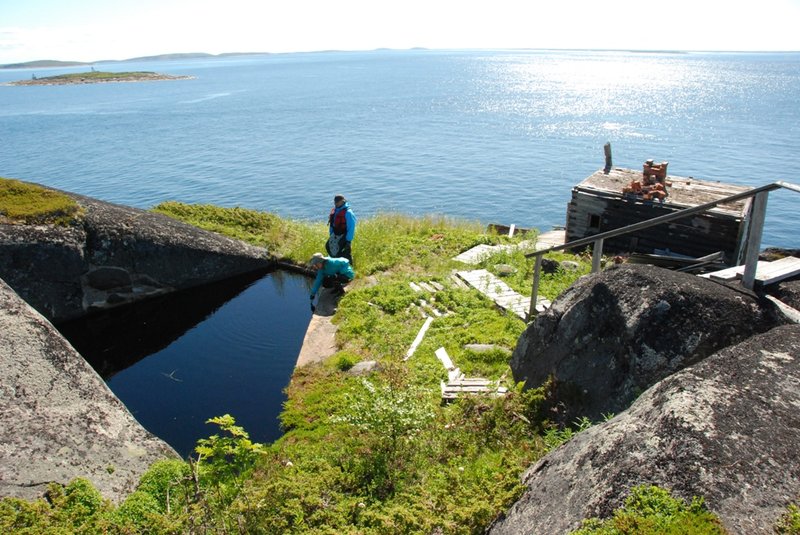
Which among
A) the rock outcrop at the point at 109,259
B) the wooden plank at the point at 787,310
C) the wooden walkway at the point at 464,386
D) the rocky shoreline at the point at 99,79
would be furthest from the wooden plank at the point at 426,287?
the rocky shoreline at the point at 99,79

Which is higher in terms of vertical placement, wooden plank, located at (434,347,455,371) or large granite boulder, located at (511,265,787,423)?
large granite boulder, located at (511,265,787,423)

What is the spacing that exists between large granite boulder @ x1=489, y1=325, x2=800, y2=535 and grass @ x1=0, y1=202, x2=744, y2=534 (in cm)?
84

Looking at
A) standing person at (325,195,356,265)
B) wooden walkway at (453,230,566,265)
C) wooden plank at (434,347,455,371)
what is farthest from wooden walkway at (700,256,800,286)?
standing person at (325,195,356,265)

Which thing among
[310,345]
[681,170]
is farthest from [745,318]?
[681,170]

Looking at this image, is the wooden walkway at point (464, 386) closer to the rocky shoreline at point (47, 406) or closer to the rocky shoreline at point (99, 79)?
the rocky shoreline at point (47, 406)

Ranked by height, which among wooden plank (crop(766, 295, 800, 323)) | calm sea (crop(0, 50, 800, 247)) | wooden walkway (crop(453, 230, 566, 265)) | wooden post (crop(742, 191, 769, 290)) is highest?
wooden post (crop(742, 191, 769, 290))

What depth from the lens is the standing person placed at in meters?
18.2

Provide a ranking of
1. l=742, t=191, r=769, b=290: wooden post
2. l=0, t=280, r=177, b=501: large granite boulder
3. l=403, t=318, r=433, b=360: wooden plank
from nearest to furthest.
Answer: l=742, t=191, r=769, b=290: wooden post, l=0, t=280, r=177, b=501: large granite boulder, l=403, t=318, r=433, b=360: wooden plank

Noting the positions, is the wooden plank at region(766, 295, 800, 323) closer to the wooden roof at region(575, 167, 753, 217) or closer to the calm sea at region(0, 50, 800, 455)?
the calm sea at region(0, 50, 800, 455)

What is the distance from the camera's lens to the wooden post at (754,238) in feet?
23.2

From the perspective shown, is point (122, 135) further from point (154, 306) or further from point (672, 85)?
point (672, 85)

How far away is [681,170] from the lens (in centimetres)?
4581

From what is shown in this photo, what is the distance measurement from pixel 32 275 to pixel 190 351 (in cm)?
563

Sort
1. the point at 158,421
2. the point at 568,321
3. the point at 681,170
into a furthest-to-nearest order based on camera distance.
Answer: the point at 681,170 → the point at 158,421 → the point at 568,321
